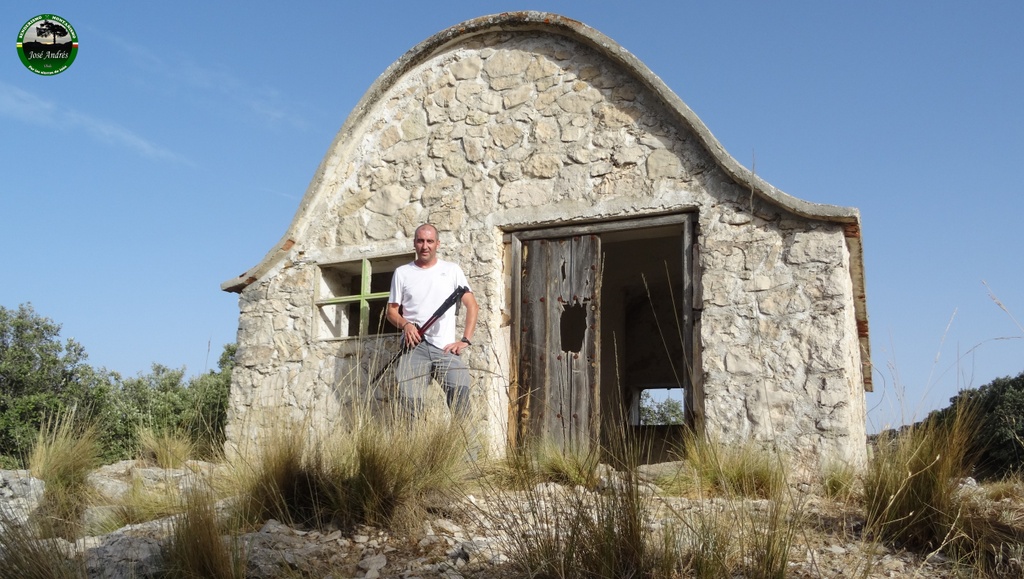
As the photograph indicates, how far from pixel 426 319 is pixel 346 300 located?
6.41 ft

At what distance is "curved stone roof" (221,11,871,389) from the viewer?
21.8 feet

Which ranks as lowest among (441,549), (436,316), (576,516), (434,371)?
(441,549)

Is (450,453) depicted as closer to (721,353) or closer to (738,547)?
(738,547)

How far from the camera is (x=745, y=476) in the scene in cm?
541

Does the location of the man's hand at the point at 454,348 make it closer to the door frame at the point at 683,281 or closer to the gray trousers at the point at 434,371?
the gray trousers at the point at 434,371

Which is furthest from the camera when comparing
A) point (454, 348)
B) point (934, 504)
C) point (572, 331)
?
point (572, 331)

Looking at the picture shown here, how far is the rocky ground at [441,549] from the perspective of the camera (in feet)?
12.8

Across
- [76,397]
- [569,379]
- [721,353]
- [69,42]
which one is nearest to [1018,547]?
[721,353]

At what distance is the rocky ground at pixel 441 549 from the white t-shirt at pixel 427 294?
190 cm

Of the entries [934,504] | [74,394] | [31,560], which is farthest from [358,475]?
[74,394]

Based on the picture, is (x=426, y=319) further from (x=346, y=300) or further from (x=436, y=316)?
(x=346, y=300)

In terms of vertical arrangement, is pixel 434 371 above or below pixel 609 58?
below

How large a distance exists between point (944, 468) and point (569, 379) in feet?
11.6

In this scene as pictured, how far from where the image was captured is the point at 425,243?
22.0 feet
